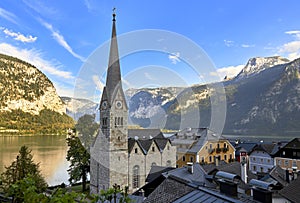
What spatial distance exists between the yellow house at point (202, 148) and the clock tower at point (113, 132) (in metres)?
14.2

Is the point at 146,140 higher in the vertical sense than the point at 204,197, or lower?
higher

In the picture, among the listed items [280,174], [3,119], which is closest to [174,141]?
[280,174]

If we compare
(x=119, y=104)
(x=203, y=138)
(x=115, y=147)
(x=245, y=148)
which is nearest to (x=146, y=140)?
(x=115, y=147)

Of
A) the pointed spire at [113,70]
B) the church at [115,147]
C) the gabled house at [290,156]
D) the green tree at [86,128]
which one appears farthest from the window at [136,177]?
the gabled house at [290,156]

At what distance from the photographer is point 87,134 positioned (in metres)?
36.1

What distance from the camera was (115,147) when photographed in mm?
29125

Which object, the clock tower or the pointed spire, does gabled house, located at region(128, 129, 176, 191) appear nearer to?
the clock tower

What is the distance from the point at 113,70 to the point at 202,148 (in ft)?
61.8

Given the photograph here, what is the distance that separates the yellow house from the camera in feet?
133

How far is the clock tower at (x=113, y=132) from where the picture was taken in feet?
94.9

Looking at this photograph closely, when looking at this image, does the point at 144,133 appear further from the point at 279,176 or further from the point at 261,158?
the point at 279,176

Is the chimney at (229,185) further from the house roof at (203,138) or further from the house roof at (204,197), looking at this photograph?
the house roof at (203,138)

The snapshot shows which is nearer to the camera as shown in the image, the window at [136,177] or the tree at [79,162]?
the window at [136,177]

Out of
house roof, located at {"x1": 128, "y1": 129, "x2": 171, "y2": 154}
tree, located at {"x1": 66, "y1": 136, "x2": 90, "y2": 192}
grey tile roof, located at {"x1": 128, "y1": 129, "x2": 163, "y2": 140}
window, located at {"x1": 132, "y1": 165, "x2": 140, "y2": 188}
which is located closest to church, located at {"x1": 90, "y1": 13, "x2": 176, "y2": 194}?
window, located at {"x1": 132, "y1": 165, "x2": 140, "y2": 188}
